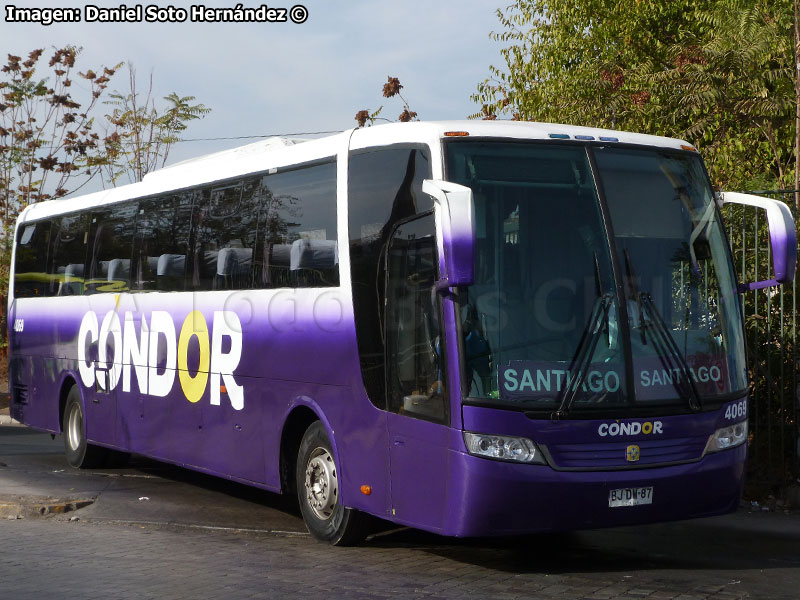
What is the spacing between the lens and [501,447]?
25.9 ft

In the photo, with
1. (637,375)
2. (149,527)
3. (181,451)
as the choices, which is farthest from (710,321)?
(181,451)

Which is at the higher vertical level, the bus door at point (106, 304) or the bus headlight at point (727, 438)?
the bus door at point (106, 304)

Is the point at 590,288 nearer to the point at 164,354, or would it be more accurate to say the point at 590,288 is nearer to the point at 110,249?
the point at 164,354

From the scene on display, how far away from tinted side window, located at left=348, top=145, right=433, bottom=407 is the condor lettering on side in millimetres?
2350

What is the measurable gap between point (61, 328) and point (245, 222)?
18.2 ft

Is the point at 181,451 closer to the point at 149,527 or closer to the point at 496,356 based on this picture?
the point at 149,527

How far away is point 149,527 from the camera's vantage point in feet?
35.4

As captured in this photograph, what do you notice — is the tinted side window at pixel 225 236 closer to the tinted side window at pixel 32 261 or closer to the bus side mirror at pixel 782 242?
the bus side mirror at pixel 782 242

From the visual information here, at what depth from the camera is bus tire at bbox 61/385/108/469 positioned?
15.4 m

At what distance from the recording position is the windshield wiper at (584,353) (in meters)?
7.95

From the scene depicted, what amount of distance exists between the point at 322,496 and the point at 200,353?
2803mm

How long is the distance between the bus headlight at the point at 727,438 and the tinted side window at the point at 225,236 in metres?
4.53

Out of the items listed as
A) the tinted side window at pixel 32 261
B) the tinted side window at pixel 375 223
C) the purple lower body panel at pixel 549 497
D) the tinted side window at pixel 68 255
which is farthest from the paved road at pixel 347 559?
the tinted side window at pixel 32 261

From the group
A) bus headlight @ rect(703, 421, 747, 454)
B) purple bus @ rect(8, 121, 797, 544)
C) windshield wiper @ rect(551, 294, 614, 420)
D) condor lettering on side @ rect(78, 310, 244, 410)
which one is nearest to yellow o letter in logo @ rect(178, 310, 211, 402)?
condor lettering on side @ rect(78, 310, 244, 410)
